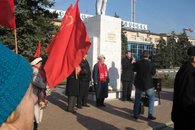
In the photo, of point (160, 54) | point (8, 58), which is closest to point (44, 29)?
point (8, 58)

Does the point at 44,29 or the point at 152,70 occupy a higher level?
the point at 44,29

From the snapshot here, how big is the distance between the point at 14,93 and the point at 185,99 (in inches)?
163

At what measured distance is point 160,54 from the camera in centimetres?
6028

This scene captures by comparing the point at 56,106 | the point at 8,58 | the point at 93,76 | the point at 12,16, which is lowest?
the point at 56,106

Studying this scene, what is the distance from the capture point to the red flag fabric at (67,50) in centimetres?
598

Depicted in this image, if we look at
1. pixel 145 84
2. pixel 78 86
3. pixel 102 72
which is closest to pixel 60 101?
pixel 102 72

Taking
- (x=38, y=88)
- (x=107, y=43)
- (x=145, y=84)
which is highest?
(x=107, y=43)

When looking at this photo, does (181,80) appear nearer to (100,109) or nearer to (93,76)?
(100,109)

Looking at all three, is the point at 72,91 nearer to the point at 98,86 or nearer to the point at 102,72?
the point at 98,86

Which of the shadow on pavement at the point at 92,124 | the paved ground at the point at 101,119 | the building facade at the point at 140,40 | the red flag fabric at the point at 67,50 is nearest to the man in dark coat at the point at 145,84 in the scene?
the paved ground at the point at 101,119

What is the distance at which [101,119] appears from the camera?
9.85 metres

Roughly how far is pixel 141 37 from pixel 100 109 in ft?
204

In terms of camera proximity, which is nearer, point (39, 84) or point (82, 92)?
point (39, 84)

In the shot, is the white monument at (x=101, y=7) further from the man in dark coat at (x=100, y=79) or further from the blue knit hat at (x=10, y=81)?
the blue knit hat at (x=10, y=81)
